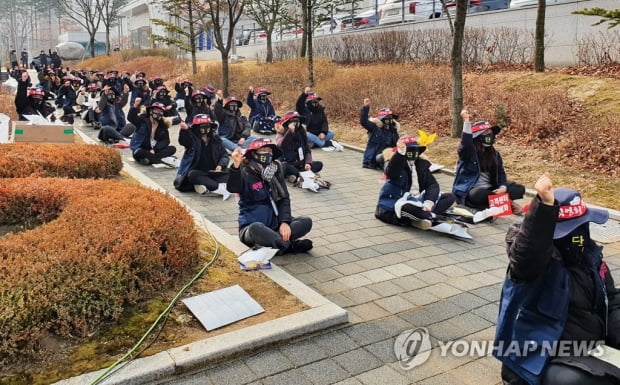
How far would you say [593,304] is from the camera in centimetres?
299

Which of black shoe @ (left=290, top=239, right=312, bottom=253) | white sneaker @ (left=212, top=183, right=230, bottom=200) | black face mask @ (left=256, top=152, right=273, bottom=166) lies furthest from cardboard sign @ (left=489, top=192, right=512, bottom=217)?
white sneaker @ (left=212, top=183, right=230, bottom=200)

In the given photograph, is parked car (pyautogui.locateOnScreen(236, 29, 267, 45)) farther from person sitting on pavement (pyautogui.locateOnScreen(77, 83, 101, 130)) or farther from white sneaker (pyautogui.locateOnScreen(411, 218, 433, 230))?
white sneaker (pyautogui.locateOnScreen(411, 218, 433, 230))

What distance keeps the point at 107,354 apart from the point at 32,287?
0.71 meters

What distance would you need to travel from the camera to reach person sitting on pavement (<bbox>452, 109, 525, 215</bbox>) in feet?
26.8

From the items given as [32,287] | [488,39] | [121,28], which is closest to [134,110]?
[32,287]

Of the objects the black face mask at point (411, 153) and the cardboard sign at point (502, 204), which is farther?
the cardboard sign at point (502, 204)

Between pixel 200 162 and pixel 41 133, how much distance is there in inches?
135

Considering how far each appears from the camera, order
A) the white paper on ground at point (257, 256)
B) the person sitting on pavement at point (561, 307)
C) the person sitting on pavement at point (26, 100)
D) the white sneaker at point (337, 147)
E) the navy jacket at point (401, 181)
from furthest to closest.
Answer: the white sneaker at point (337, 147), the person sitting on pavement at point (26, 100), the navy jacket at point (401, 181), the white paper on ground at point (257, 256), the person sitting on pavement at point (561, 307)

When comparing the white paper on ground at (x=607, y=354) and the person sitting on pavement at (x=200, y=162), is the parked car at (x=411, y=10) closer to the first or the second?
the person sitting on pavement at (x=200, y=162)

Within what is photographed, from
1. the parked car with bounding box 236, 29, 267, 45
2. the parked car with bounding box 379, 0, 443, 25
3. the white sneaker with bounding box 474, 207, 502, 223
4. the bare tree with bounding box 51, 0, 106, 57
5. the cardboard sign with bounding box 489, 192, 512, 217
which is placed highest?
the bare tree with bounding box 51, 0, 106, 57

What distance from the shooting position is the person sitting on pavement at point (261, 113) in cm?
1588

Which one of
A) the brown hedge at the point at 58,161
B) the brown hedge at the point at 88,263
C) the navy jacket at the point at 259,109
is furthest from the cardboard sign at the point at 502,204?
the navy jacket at the point at 259,109

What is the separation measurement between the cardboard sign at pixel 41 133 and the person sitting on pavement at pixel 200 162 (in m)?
2.77

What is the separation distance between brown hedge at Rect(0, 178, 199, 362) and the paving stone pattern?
3.17 feet
